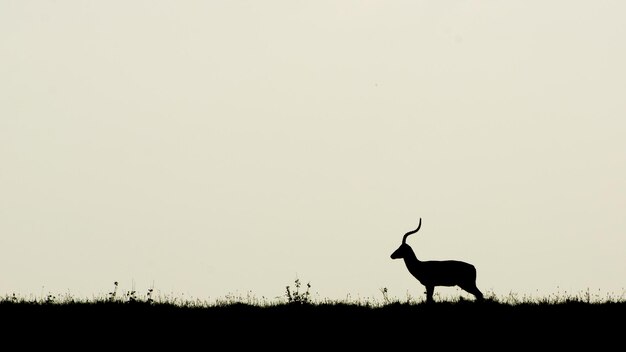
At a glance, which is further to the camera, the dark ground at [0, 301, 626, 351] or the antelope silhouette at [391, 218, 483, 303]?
the antelope silhouette at [391, 218, 483, 303]

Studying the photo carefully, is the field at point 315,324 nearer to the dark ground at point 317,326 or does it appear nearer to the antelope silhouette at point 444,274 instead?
the dark ground at point 317,326

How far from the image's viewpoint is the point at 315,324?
51.2 feet

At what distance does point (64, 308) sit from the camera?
16562 millimetres

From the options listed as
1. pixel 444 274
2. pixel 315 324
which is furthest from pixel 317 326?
pixel 444 274

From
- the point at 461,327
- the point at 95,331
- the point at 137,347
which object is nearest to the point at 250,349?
the point at 137,347

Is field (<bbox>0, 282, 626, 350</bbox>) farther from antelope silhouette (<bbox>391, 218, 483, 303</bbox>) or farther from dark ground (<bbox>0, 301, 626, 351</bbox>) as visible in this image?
antelope silhouette (<bbox>391, 218, 483, 303</bbox>)

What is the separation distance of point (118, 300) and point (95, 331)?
195 cm

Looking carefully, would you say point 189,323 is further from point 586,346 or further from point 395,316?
point 586,346

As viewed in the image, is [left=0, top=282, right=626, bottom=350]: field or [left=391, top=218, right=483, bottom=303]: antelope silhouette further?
[left=391, top=218, right=483, bottom=303]: antelope silhouette

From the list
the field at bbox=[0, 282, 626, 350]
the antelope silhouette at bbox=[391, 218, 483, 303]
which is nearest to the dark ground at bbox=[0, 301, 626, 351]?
the field at bbox=[0, 282, 626, 350]

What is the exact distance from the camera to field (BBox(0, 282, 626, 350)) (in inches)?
574

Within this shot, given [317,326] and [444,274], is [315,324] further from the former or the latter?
[444,274]

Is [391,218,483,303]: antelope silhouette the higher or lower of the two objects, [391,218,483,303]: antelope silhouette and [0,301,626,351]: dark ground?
the higher

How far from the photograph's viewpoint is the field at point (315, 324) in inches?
574
